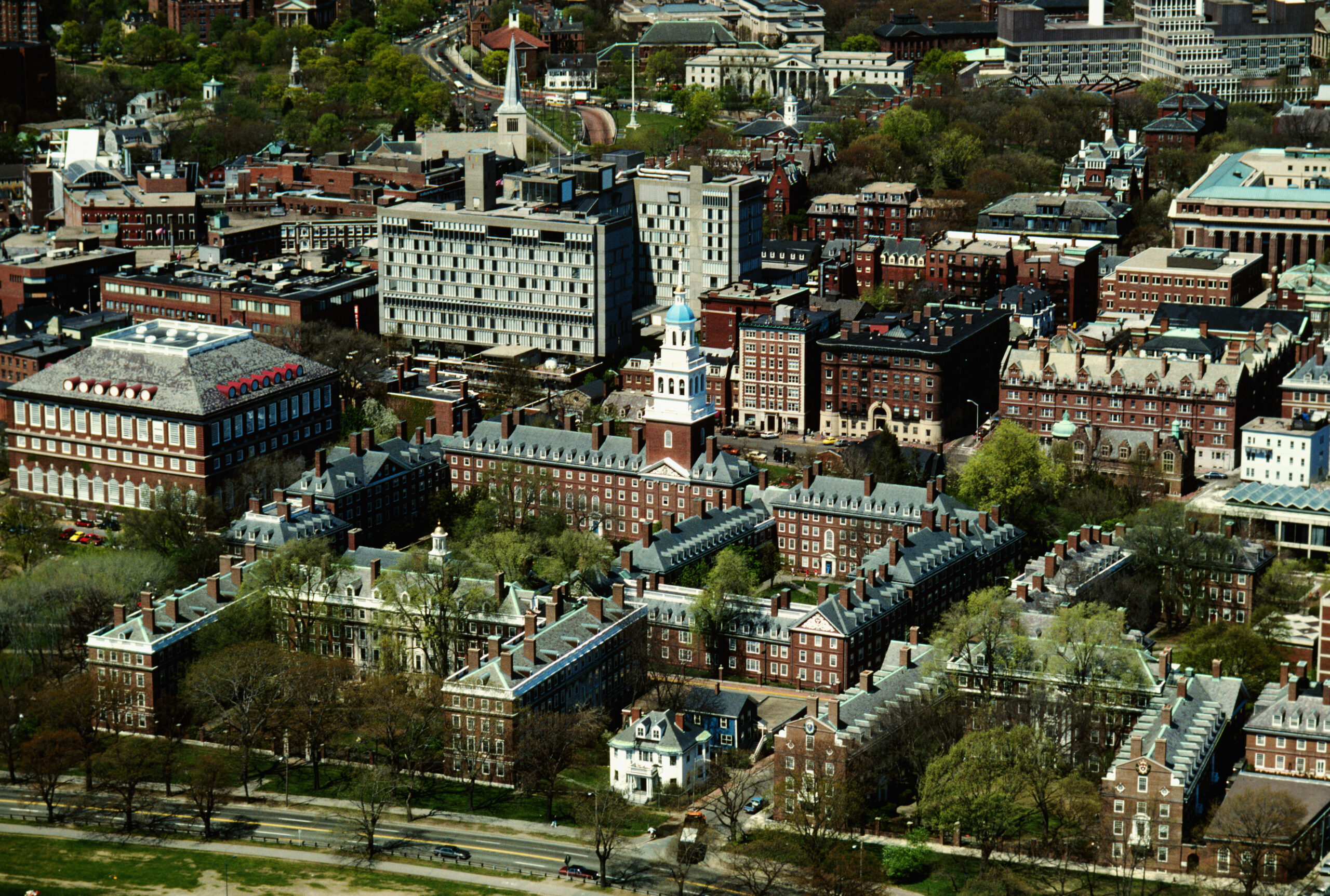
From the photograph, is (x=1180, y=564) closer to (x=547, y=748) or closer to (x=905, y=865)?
(x=905, y=865)

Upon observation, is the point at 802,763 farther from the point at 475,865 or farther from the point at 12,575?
the point at 12,575

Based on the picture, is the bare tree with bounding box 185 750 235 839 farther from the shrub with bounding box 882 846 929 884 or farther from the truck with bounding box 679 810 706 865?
the shrub with bounding box 882 846 929 884

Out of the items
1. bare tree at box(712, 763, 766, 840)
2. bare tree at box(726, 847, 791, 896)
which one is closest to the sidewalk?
bare tree at box(726, 847, 791, 896)

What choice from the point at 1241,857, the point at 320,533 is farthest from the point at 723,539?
the point at 1241,857

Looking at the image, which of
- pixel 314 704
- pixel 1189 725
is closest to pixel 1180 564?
pixel 1189 725

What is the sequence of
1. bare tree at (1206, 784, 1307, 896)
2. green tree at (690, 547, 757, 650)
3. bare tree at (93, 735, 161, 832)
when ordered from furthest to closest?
green tree at (690, 547, 757, 650)
bare tree at (93, 735, 161, 832)
bare tree at (1206, 784, 1307, 896)

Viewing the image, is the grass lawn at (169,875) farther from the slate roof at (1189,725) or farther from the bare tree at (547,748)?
the slate roof at (1189,725)
